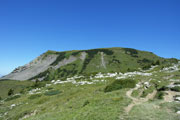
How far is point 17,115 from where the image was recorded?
22844 mm

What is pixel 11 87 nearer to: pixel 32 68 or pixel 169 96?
pixel 32 68

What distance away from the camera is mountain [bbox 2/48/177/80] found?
400ft

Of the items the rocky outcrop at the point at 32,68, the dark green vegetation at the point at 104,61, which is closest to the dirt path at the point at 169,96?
the dark green vegetation at the point at 104,61

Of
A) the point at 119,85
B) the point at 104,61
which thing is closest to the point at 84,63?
the point at 104,61

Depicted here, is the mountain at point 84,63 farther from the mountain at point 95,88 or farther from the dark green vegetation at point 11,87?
the dark green vegetation at point 11,87

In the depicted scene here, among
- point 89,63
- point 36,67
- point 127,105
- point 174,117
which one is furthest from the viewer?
point 36,67

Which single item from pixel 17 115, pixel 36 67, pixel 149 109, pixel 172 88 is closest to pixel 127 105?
pixel 149 109

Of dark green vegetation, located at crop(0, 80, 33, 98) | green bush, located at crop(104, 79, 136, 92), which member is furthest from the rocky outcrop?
green bush, located at crop(104, 79, 136, 92)

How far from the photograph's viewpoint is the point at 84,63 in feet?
447

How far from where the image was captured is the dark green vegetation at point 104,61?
395 feet

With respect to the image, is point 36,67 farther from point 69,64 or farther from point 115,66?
point 115,66

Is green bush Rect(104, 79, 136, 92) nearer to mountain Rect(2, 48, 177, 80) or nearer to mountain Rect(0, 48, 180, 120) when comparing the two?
mountain Rect(0, 48, 180, 120)

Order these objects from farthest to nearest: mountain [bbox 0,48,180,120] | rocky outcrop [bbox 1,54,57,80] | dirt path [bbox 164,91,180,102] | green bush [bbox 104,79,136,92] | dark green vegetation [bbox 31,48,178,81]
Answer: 1. rocky outcrop [bbox 1,54,57,80]
2. dark green vegetation [bbox 31,48,178,81]
3. green bush [bbox 104,79,136,92]
4. dirt path [bbox 164,91,180,102]
5. mountain [bbox 0,48,180,120]

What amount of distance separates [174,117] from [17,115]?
943 inches
